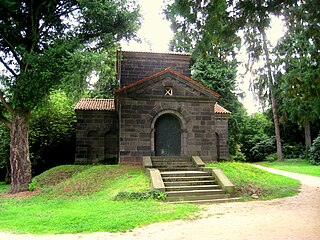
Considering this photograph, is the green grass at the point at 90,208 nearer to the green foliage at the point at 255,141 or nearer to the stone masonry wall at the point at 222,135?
the stone masonry wall at the point at 222,135

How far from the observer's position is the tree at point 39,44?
42.8 ft

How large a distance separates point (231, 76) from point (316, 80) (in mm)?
23967

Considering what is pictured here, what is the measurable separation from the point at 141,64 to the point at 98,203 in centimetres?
1252

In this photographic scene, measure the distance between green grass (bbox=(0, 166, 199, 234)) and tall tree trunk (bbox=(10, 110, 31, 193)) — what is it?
104 centimetres

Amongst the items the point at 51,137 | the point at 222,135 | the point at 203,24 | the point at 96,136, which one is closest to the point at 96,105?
the point at 96,136

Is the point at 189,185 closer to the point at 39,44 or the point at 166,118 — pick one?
the point at 166,118

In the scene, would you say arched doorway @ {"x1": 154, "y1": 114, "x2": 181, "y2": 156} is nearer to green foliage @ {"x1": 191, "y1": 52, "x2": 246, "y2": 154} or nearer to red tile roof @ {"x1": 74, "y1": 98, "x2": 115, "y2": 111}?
red tile roof @ {"x1": 74, "y1": 98, "x2": 115, "y2": 111}

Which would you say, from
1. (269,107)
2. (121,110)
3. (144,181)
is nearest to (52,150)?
(121,110)

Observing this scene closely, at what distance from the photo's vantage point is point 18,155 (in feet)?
46.0

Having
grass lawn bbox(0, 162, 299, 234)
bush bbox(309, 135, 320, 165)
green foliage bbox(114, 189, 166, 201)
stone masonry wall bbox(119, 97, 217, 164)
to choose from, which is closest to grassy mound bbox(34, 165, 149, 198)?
grass lawn bbox(0, 162, 299, 234)

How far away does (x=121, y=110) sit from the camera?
15.9 meters

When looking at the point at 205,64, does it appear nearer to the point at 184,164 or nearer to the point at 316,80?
the point at 184,164

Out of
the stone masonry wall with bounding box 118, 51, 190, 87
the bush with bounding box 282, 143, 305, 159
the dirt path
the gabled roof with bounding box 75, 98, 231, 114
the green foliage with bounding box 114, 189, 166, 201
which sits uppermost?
the stone masonry wall with bounding box 118, 51, 190, 87

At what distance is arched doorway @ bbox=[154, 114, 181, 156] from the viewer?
16.6 m
